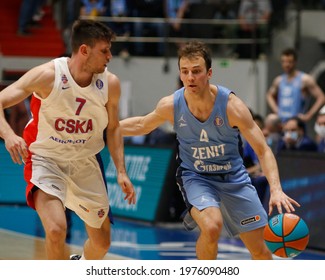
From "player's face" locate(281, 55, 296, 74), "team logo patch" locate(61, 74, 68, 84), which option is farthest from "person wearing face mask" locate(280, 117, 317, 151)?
"team logo patch" locate(61, 74, 68, 84)

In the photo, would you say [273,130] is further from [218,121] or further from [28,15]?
[28,15]

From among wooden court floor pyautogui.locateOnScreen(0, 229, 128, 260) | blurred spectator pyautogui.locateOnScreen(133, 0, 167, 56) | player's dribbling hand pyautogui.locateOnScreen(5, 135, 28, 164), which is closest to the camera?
player's dribbling hand pyautogui.locateOnScreen(5, 135, 28, 164)

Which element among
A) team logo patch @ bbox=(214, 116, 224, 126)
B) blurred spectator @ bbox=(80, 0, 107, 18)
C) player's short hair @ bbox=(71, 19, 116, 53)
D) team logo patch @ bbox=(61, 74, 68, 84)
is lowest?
blurred spectator @ bbox=(80, 0, 107, 18)

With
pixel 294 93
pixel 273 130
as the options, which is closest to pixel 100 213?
pixel 273 130

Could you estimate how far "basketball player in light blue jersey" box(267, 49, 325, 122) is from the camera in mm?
13727

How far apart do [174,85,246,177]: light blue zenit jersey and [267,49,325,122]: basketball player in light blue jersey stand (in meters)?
6.20

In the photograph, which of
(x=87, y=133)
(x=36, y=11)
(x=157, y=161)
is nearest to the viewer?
(x=87, y=133)

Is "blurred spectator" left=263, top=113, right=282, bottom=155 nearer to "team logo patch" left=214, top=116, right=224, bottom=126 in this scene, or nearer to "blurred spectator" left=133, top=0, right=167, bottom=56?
"blurred spectator" left=133, top=0, right=167, bottom=56

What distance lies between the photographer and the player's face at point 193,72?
7.25m

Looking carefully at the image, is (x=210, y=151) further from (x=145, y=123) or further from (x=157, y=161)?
(x=157, y=161)

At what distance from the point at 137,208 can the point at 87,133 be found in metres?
6.53

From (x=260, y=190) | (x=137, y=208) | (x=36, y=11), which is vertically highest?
(x=36, y=11)

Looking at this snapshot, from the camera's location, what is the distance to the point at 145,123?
25.6 ft
